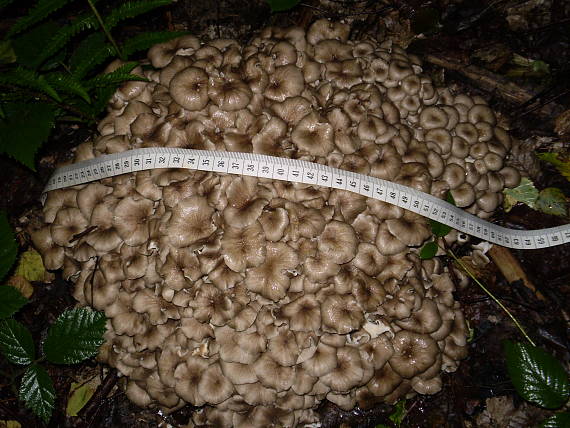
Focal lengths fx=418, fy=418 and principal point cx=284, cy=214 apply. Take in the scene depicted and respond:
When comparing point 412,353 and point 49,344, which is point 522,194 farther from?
point 49,344

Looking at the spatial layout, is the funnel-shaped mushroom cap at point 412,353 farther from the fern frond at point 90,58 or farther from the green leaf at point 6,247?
the fern frond at point 90,58

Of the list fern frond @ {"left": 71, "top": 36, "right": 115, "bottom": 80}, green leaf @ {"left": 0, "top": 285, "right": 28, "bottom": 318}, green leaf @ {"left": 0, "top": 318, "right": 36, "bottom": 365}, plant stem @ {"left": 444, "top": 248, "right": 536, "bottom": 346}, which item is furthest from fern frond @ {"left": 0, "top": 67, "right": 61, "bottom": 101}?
plant stem @ {"left": 444, "top": 248, "right": 536, "bottom": 346}

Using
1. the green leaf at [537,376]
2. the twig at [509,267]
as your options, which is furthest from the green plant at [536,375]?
the twig at [509,267]

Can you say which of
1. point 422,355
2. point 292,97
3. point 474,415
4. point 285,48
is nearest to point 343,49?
point 285,48

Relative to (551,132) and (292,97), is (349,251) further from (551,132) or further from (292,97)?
(551,132)

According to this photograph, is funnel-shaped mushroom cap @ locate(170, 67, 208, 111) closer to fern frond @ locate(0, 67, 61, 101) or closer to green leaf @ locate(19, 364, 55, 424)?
fern frond @ locate(0, 67, 61, 101)

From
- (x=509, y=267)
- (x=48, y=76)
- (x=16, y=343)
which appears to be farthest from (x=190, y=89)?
(x=509, y=267)

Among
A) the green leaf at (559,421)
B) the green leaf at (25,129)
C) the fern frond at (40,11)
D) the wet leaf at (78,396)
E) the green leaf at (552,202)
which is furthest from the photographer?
the green leaf at (552,202)
